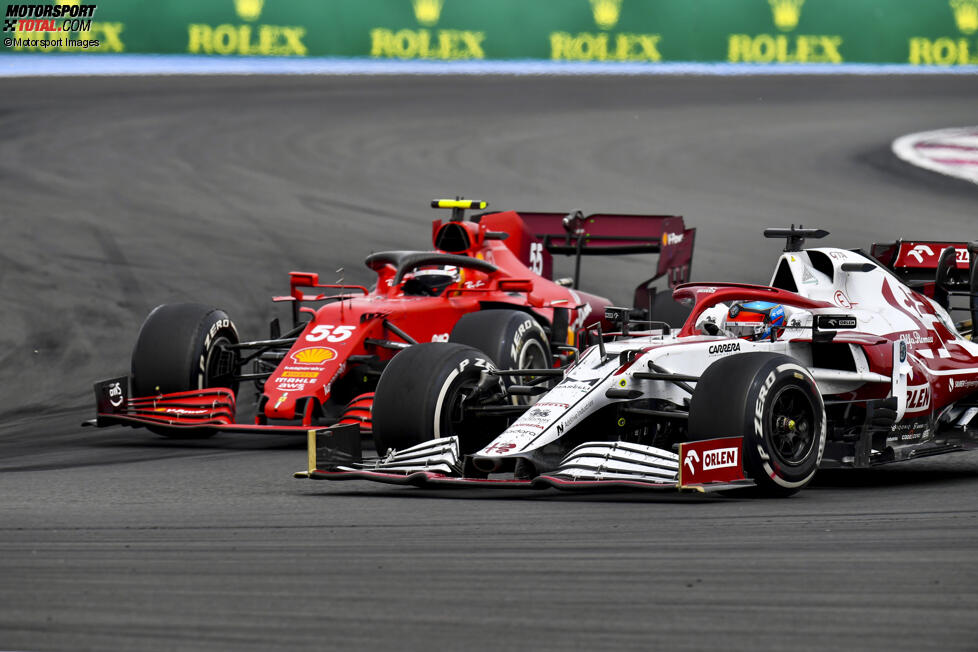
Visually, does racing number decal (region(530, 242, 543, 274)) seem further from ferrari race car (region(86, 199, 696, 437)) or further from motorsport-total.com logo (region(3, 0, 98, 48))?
motorsport-total.com logo (region(3, 0, 98, 48))

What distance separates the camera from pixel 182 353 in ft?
42.3

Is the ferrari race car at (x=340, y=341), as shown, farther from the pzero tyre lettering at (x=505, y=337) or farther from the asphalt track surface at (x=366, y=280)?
the asphalt track surface at (x=366, y=280)

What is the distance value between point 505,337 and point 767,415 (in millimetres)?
4274

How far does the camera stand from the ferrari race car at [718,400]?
871 cm

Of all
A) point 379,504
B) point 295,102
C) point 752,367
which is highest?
point 295,102

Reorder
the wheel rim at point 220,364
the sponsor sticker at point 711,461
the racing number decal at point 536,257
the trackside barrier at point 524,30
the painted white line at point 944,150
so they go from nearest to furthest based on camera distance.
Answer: the sponsor sticker at point 711,461
the wheel rim at point 220,364
the racing number decal at point 536,257
the painted white line at point 944,150
the trackside barrier at point 524,30

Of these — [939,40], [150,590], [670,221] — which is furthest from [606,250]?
[939,40]

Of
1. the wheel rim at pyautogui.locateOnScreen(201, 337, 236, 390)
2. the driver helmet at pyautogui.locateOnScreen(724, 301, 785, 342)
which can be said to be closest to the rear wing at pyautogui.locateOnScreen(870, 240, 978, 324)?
the driver helmet at pyautogui.locateOnScreen(724, 301, 785, 342)

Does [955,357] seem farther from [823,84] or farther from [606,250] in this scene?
[823,84]

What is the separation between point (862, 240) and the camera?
23.1 m

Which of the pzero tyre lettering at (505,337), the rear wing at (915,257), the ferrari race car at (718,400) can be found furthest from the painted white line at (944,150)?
the ferrari race car at (718,400)

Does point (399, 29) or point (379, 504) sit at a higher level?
point (399, 29)

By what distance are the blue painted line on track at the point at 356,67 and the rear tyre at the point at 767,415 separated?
74.9 ft

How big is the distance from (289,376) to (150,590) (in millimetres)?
6174
